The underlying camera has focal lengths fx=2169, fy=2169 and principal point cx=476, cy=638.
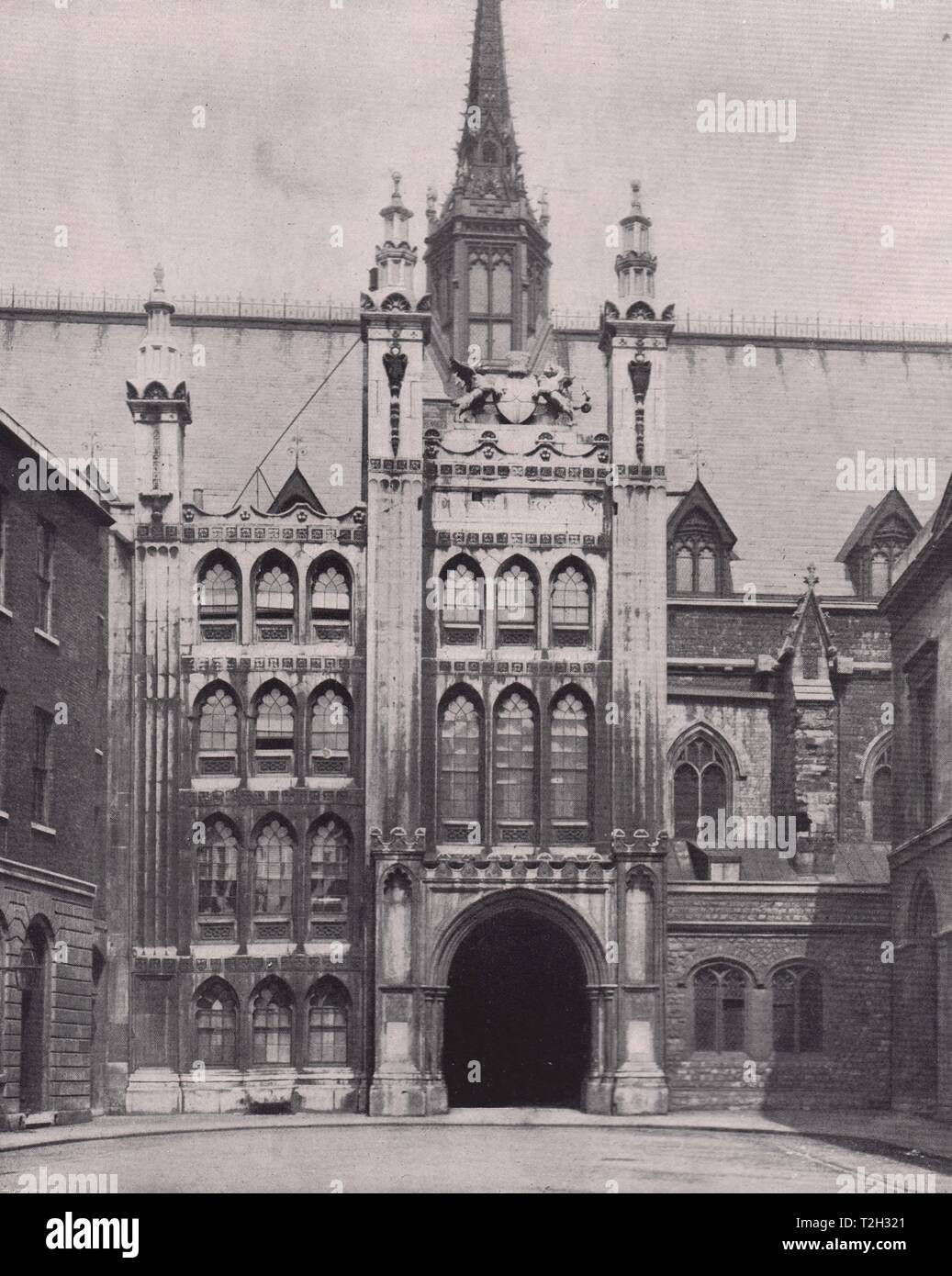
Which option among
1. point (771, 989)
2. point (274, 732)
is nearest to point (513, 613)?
point (274, 732)

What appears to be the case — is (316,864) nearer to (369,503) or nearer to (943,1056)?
(369,503)

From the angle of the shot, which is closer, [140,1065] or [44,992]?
[44,992]

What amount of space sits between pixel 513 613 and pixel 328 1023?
9.23 metres

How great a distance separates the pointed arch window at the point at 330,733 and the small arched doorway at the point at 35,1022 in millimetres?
8010

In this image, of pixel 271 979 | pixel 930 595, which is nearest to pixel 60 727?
pixel 271 979

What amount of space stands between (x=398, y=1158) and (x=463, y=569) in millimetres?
17734

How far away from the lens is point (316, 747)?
4488 centimetres

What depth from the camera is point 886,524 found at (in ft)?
175

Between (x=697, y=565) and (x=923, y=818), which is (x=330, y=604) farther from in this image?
(x=923, y=818)

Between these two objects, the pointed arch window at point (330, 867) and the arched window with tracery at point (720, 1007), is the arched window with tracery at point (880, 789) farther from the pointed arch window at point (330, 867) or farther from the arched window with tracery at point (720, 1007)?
the pointed arch window at point (330, 867)
